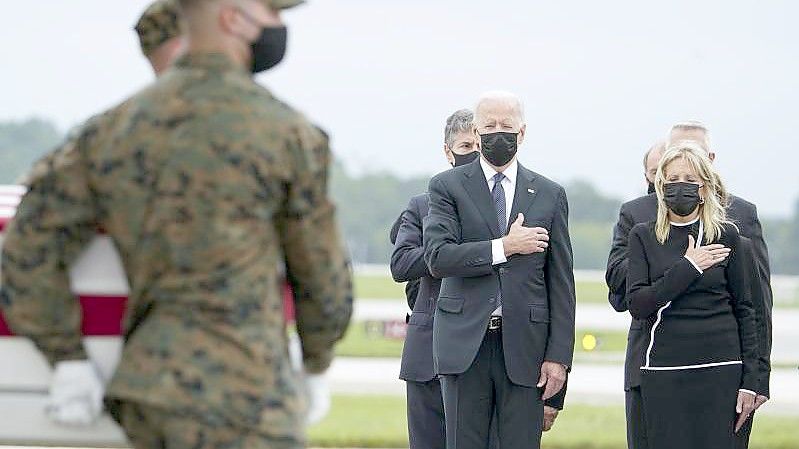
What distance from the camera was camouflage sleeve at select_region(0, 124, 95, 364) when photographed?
335 cm

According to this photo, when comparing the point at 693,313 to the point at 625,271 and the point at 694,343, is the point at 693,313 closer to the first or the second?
the point at 694,343

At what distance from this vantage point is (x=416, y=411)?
6.61m

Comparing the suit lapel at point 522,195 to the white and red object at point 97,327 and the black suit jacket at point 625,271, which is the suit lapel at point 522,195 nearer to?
the black suit jacket at point 625,271

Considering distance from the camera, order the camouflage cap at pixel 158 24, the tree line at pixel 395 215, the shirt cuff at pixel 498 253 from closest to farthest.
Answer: the camouflage cap at pixel 158 24, the shirt cuff at pixel 498 253, the tree line at pixel 395 215

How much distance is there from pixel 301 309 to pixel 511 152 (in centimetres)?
254

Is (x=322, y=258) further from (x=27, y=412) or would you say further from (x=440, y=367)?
(x=440, y=367)

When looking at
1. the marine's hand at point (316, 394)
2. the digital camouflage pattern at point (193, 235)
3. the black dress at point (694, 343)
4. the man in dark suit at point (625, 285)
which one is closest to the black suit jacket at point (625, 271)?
the man in dark suit at point (625, 285)

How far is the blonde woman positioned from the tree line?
42.6 metres

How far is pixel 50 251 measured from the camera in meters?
3.35

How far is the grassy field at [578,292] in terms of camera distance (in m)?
33.3

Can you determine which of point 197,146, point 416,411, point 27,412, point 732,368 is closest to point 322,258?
point 197,146

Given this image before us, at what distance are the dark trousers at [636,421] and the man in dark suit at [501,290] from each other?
425 mm

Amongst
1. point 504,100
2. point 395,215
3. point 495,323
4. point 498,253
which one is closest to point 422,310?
point 495,323

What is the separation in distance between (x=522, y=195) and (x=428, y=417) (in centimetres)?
112
